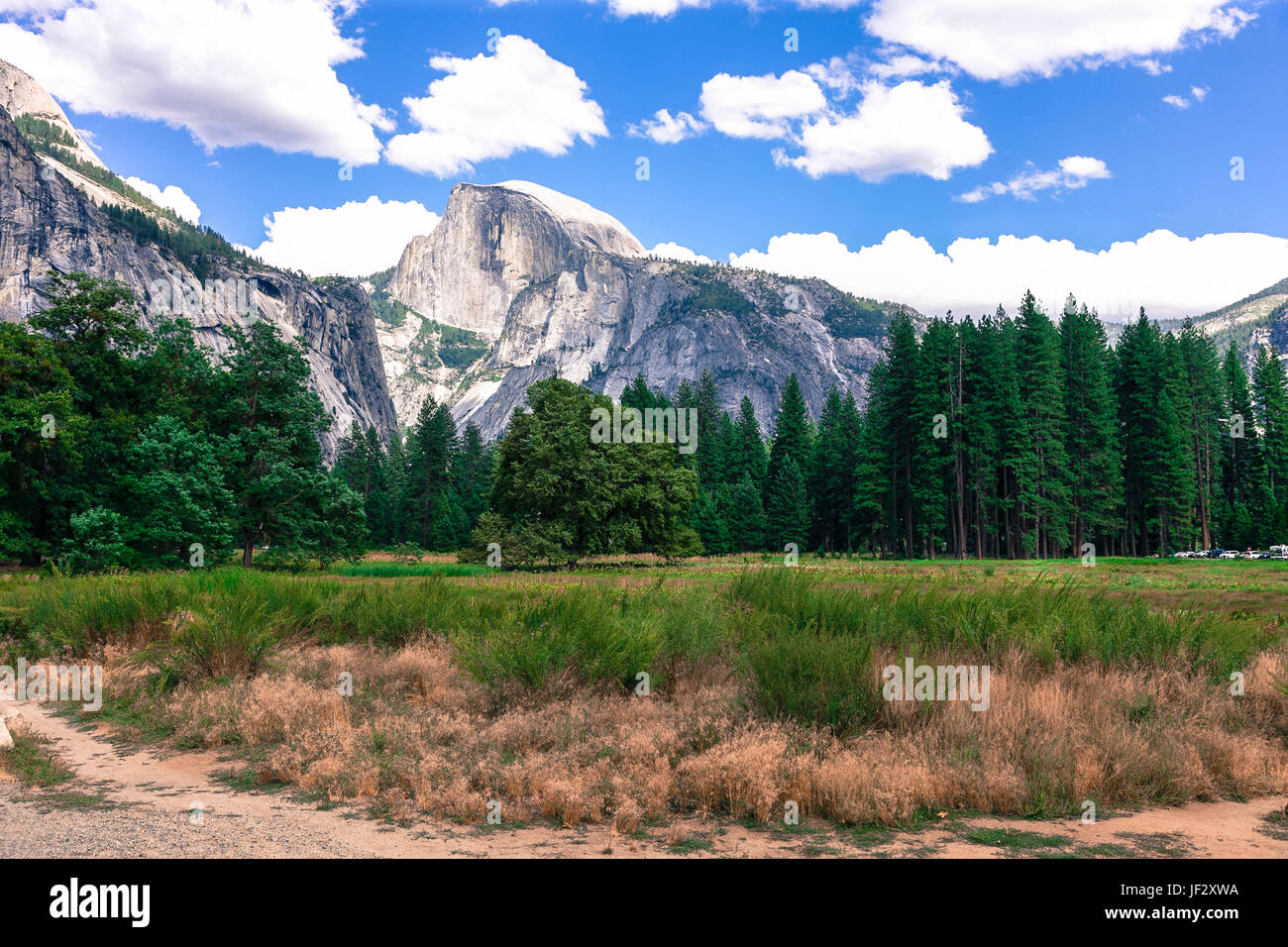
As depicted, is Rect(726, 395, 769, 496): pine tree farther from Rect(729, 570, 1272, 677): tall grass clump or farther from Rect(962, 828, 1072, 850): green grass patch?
Rect(962, 828, 1072, 850): green grass patch

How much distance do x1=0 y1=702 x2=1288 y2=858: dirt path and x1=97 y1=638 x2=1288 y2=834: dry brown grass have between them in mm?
257

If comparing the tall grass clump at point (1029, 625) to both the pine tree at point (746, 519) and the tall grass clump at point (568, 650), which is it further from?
the pine tree at point (746, 519)

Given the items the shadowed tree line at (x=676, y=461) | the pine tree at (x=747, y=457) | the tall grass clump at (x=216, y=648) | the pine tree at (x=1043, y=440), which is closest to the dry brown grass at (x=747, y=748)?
the tall grass clump at (x=216, y=648)

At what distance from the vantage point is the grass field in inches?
263

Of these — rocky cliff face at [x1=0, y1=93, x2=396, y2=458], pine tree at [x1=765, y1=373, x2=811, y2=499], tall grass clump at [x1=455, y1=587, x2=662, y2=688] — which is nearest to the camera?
tall grass clump at [x1=455, y1=587, x2=662, y2=688]

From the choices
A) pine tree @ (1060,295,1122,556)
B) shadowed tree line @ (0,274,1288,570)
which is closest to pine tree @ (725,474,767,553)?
shadowed tree line @ (0,274,1288,570)

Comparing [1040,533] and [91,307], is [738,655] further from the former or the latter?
[1040,533]

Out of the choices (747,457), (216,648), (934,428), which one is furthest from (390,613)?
(747,457)

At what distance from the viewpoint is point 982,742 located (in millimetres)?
7379

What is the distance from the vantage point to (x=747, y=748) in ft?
22.8

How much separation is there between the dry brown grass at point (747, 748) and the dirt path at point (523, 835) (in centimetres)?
26

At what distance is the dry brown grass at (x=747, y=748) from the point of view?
654 cm

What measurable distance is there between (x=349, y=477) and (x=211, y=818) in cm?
10135
